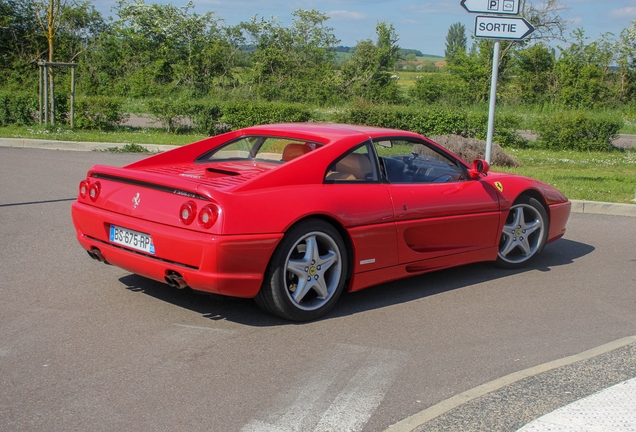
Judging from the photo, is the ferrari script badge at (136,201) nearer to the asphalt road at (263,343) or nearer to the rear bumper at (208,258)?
the rear bumper at (208,258)

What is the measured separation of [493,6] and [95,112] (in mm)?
14019

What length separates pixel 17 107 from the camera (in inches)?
818

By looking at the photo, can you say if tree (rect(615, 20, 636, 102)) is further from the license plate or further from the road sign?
the license plate

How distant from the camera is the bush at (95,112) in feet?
67.8

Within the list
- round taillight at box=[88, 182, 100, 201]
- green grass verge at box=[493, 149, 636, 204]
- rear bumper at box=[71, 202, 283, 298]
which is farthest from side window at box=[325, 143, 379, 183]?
green grass verge at box=[493, 149, 636, 204]

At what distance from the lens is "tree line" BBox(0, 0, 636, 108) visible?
36094mm

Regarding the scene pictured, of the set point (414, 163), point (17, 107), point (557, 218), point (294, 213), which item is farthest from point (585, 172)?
point (17, 107)

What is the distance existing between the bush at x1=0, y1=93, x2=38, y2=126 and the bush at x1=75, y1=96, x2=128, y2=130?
133cm

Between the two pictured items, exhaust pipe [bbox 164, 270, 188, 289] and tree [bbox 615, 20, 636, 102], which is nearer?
exhaust pipe [bbox 164, 270, 188, 289]

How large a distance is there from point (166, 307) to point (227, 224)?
108cm

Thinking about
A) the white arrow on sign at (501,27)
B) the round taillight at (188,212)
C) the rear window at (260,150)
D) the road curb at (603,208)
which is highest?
the white arrow on sign at (501,27)

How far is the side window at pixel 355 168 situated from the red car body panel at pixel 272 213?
0.06 metres

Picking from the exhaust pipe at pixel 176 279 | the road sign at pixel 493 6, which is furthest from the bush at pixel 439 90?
the exhaust pipe at pixel 176 279

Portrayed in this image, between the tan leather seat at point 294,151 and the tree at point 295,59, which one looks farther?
the tree at point 295,59
